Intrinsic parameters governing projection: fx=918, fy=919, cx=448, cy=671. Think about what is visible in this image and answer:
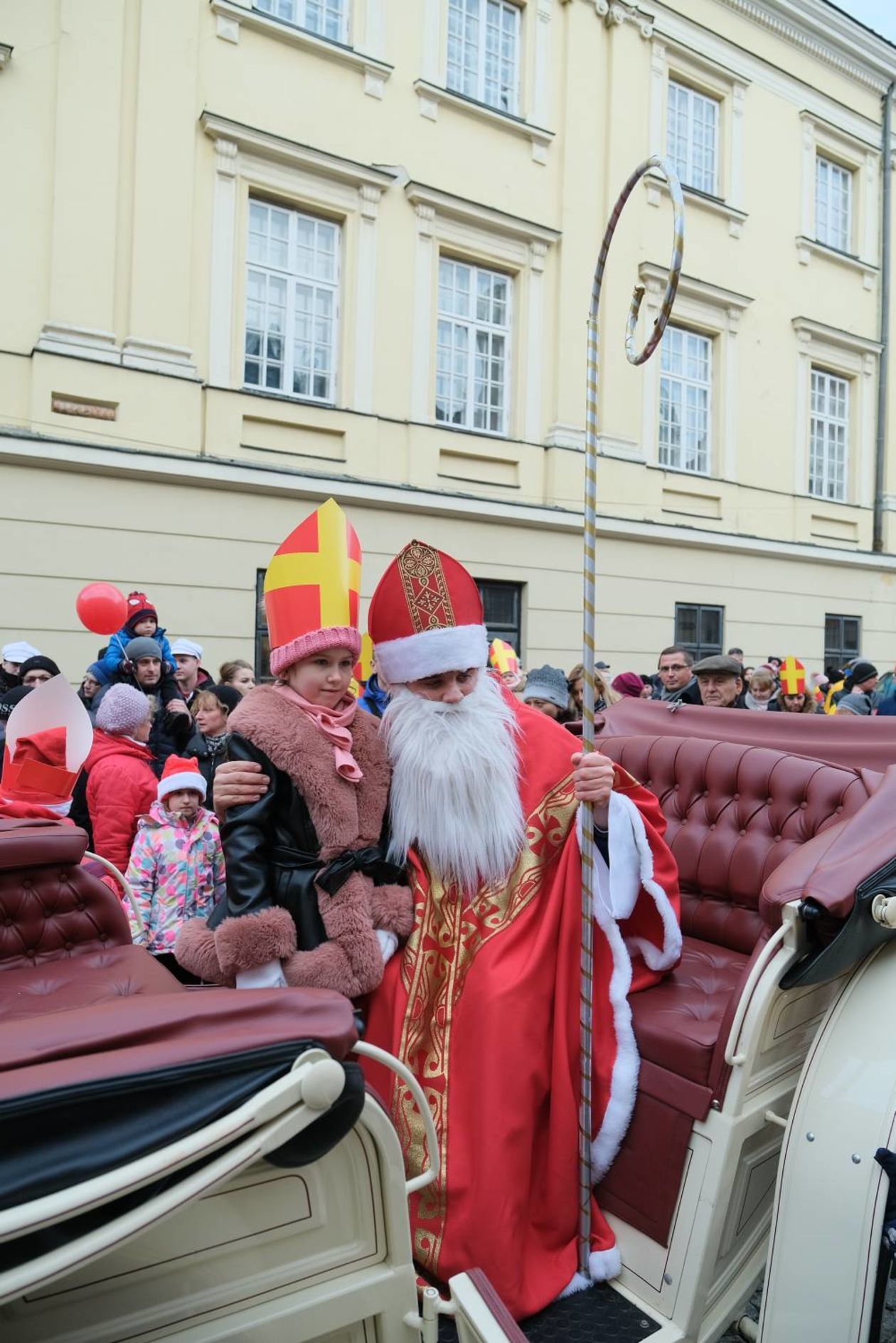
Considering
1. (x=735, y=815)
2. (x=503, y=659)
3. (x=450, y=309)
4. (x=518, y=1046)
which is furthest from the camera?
(x=450, y=309)

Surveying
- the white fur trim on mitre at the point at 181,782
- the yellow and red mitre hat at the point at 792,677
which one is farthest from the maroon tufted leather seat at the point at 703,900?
the yellow and red mitre hat at the point at 792,677

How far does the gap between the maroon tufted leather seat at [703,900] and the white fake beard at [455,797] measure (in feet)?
1.82

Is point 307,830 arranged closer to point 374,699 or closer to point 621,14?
point 374,699

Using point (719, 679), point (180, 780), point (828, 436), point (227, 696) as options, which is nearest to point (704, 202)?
point (828, 436)

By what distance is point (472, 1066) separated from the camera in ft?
6.81

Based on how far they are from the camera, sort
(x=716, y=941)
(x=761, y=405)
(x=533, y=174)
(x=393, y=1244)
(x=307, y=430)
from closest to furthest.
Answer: (x=393, y=1244), (x=716, y=941), (x=307, y=430), (x=533, y=174), (x=761, y=405)

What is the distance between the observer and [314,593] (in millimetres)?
2145

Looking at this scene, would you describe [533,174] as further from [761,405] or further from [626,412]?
[761,405]

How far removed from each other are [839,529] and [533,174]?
265 inches

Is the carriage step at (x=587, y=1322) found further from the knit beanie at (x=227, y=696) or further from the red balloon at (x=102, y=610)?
the red balloon at (x=102, y=610)

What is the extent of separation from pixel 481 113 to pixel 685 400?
423cm

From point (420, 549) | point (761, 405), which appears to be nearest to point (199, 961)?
point (420, 549)

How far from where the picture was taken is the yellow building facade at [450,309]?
24.1 ft

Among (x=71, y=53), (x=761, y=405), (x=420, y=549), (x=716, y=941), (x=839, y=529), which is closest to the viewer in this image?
(x=420, y=549)
